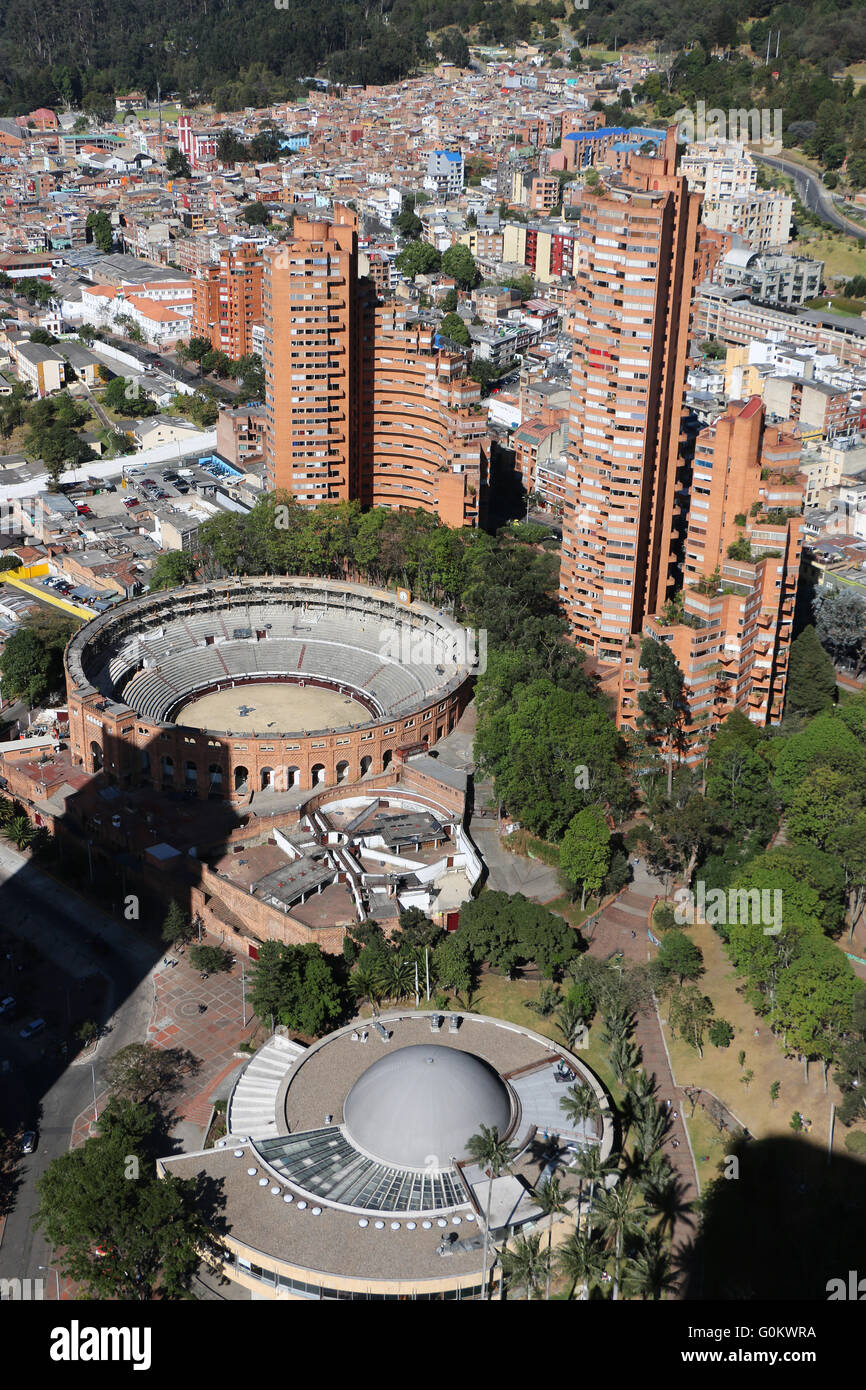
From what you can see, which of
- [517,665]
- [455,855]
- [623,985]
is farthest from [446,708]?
[623,985]

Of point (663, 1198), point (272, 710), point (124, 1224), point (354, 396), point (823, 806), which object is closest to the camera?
point (124, 1224)

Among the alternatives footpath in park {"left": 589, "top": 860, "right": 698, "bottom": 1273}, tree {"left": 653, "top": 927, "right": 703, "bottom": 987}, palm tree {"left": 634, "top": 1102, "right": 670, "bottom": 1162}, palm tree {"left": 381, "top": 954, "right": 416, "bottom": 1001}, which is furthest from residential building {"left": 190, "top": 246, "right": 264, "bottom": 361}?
palm tree {"left": 634, "top": 1102, "right": 670, "bottom": 1162}

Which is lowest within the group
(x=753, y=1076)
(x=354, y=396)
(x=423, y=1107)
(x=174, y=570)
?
(x=753, y=1076)

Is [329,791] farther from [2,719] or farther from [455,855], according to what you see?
[2,719]

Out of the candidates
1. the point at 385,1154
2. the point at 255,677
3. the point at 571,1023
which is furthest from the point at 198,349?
the point at 385,1154

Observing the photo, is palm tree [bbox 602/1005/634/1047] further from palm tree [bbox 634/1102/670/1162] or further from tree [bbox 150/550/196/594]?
tree [bbox 150/550/196/594]

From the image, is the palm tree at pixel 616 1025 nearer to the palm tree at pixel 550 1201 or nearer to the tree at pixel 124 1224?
the palm tree at pixel 550 1201

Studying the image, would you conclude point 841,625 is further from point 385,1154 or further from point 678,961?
point 385,1154
